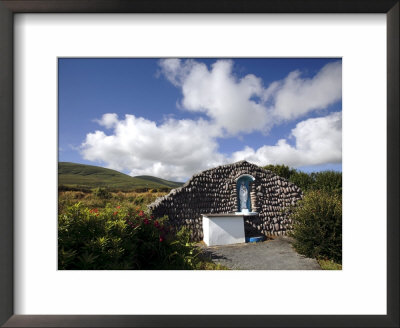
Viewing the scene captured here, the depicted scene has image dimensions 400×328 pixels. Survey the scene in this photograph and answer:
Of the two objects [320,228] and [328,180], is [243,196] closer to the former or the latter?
[320,228]

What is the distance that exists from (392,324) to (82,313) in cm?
284

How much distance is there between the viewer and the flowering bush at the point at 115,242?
103 inches

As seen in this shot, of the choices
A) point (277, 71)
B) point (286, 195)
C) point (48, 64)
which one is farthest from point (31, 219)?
point (286, 195)

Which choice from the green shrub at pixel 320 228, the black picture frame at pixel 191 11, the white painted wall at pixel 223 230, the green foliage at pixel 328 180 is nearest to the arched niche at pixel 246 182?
the white painted wall at pixel 223 230

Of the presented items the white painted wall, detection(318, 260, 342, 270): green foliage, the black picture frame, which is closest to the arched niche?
the white painted wall

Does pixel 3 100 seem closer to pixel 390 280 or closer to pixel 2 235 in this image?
pixel 2 235

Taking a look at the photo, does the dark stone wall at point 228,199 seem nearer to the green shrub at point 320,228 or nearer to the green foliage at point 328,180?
the green foliage at point 328,180

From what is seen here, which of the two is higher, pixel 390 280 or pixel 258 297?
pixel 390 280

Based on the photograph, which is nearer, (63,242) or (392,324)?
(392,324)

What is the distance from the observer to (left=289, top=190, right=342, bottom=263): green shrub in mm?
4145

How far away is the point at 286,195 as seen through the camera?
7.91 meters

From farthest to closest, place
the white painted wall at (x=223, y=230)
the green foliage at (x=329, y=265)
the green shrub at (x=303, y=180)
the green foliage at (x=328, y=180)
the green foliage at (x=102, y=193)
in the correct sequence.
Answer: the green shrub at (x=303, y=180), the green foliage at (x=328, y=180), the green foliage at (x=102, y=193), the white painted wall at (x=223, y=230), the green foliage at (x=329, y=265)

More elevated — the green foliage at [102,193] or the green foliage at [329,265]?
the green foliage at [102,193]

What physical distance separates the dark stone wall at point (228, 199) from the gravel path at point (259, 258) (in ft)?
3.98
